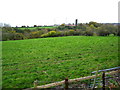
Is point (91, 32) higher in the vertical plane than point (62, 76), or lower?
higher

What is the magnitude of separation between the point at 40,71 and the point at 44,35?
25.4 m


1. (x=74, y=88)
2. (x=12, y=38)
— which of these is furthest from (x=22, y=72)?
(x=12, y=38)

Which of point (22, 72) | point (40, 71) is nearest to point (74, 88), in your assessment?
point (40, 71)

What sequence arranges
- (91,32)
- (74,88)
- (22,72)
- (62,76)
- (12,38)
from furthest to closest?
(91,32), (12,38), (22,72), (62,76), (74,88)

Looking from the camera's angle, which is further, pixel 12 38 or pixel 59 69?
pixel 12 38

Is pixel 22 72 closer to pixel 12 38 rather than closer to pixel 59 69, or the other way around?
pixel 59 69

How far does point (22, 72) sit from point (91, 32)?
2612cm

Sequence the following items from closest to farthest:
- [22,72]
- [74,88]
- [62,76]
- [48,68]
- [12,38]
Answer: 1. [74,88]
2. [62,76]
3. [22,72]
4. [48,68]
5. [12,38]

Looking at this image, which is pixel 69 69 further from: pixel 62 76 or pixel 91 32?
pixel 91 32

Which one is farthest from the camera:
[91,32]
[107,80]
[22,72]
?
[91,32]

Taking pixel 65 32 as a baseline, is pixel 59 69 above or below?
below

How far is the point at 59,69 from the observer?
22.3 feet

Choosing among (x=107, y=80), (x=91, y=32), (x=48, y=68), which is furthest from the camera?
(x=91, y=32)

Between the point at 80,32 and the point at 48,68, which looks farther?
the point at 80,32
